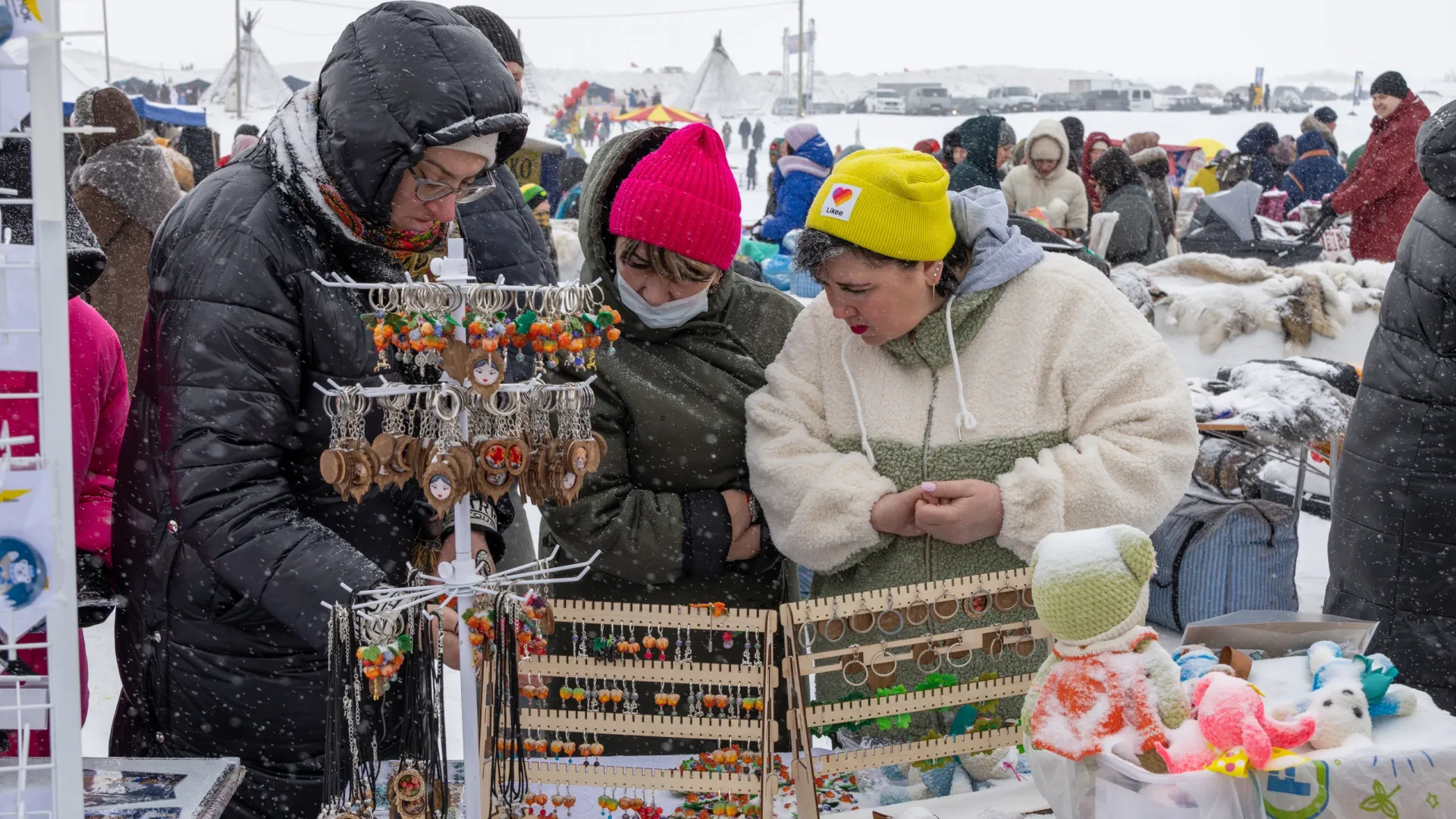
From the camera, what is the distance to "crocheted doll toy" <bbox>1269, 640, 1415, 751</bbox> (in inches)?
55.0

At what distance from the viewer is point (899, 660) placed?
177 centimetres

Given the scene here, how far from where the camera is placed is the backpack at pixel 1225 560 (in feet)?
13.9

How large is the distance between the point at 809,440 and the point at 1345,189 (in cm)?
649

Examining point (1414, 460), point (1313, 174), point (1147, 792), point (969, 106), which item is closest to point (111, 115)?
point (1414, 460)

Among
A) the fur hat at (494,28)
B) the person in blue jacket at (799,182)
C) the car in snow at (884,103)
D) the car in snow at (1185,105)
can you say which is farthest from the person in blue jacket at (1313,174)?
the car in snow at (884,103)

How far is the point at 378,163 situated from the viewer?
1.54m

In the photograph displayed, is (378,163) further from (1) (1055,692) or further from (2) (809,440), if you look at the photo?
(1) (1055,692)

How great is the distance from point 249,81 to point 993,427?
143 ft

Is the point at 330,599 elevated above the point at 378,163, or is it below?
below

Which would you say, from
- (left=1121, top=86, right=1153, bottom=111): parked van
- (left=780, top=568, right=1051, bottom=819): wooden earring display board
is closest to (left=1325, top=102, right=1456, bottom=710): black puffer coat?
(left=780, top=568, right=1051, bottom=819): wooden earring display board

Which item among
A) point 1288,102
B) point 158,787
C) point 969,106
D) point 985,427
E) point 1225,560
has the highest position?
point 1288,102

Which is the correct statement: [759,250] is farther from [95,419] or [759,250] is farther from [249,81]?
[249,81]

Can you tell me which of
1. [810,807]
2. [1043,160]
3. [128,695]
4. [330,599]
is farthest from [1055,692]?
[1043,160]

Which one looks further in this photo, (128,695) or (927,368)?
(927,368)
